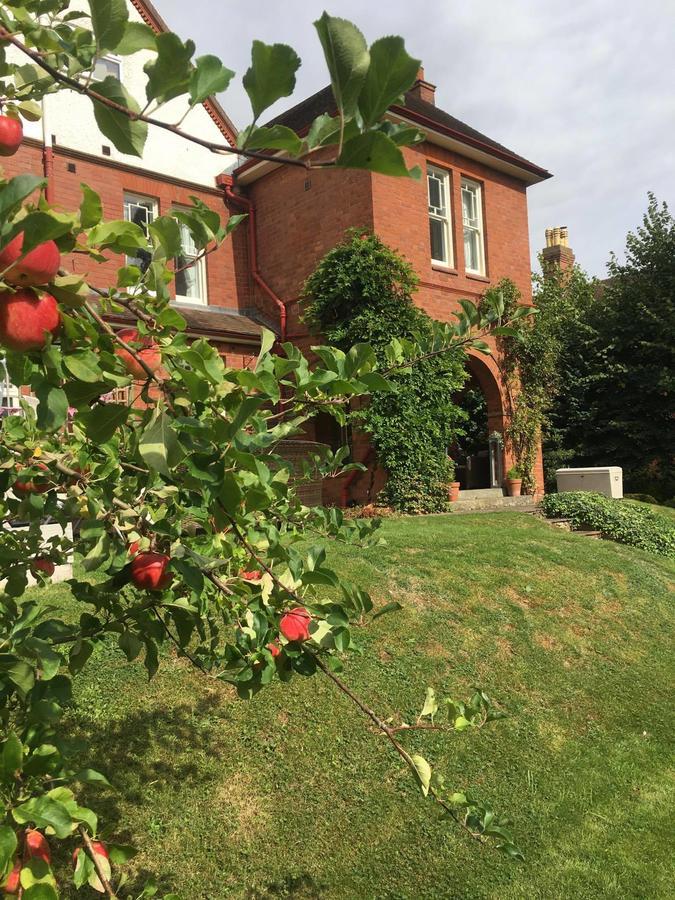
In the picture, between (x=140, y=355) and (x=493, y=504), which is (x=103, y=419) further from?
(x=493, y=504)

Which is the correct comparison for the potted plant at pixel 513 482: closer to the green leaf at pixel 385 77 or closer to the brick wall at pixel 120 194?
the brick wall at pixel 120 194

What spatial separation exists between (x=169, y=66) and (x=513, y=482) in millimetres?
12504

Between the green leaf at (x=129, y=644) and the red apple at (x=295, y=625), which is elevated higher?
the red apple at (x=295, y=625)

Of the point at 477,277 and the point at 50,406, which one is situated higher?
the point at 477,277

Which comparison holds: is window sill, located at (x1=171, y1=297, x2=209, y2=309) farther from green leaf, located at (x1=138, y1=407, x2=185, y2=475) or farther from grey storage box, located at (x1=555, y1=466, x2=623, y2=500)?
green leaf, located at (x1=138, y1=407, x2=185, y2=475)

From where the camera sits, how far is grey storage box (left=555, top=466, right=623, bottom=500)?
13062 mm

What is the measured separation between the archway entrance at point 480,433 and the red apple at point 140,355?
1199cm

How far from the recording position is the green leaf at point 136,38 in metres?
0.93

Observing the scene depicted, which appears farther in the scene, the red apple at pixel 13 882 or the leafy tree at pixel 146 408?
the red apple at pixel 13 882

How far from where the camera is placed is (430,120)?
441 inches

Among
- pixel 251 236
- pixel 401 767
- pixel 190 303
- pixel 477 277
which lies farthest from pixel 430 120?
pixel 401 767

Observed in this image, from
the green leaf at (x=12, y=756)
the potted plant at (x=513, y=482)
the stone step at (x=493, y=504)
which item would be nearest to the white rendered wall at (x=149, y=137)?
the stone step at (x=493, y=504)

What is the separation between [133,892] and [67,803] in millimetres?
1974

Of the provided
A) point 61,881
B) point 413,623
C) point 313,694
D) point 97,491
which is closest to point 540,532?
point 413,623
